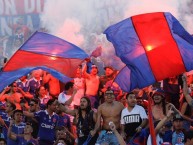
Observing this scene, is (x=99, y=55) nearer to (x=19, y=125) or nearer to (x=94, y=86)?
(x=94, y=86)

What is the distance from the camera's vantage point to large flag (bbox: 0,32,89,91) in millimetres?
12186

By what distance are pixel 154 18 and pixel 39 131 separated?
9.48ft

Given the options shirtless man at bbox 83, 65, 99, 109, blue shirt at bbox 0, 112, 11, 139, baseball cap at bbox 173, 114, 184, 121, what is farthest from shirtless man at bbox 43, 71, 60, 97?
baseball cap at bbox 173, 114, 184, 121

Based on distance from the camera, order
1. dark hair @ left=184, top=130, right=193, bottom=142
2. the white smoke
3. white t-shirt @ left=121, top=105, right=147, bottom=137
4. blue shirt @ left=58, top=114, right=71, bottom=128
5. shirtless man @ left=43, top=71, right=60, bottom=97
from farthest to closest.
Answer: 1. the white smoke
2. shirtless man @ left=43, top=71, right=60, bottom=97
3. blue shirt @ left=58, top=114, right=71, bottom=128
4. white t-shirt @ left=121, top=105, right=147, bottom=137
5. dark hair @ left=184, top=130, right=193, bottom=142

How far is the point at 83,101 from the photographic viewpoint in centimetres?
1136

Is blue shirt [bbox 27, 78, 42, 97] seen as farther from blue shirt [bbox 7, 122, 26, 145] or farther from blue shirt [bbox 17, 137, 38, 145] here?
blue shirt [bbox 17, 137, 38, 145]

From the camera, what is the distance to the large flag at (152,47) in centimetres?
1028

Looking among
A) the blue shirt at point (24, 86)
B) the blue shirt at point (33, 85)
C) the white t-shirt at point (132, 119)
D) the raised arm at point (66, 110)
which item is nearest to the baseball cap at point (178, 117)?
the white t-shirt at point (132, 119)

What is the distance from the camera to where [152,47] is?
1043 cm

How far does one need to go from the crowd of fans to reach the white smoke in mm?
2104

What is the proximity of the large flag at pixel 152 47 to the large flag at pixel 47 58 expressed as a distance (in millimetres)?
1675

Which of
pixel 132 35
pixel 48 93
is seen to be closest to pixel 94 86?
pixel 48 93

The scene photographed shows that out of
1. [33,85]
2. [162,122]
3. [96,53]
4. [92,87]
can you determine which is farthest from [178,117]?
[96,53]

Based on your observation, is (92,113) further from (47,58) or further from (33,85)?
(33,85)
